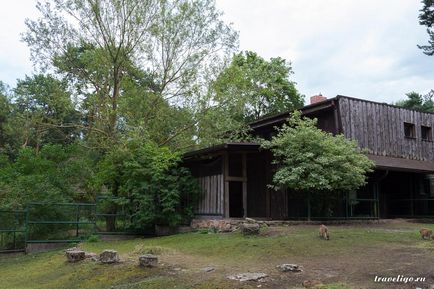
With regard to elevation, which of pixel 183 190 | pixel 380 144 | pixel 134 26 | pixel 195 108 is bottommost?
pixel 183 190

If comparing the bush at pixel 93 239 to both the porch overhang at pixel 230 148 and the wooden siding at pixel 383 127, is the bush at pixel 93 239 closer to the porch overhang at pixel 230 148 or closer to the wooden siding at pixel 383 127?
the porch overhang at pixel 230 148

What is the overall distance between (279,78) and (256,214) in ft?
71.4

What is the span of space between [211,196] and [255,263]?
8.10m

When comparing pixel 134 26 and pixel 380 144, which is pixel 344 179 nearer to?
→ pixel 380 144

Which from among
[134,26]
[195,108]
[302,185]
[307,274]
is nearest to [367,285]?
[307,274]

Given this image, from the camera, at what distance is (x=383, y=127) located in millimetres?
20734

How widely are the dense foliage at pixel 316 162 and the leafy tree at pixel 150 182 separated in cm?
394

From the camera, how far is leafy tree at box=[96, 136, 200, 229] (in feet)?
54.8

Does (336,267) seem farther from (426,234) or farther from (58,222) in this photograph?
(58,222)

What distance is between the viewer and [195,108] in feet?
64.6

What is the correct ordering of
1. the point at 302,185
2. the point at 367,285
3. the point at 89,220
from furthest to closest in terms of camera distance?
the point at 89,220 < the point at 302,185 < the point at 367,285

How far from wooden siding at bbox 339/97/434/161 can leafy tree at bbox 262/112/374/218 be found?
3.27 metres

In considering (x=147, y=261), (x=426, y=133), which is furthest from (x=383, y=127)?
(x=147, y=261)

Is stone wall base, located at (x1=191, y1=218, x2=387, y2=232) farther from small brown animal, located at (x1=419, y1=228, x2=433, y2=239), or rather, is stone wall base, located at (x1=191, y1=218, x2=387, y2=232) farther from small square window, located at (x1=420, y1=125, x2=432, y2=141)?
small square window, located at (x1=420, y1=125, x2=432, y2=141)
